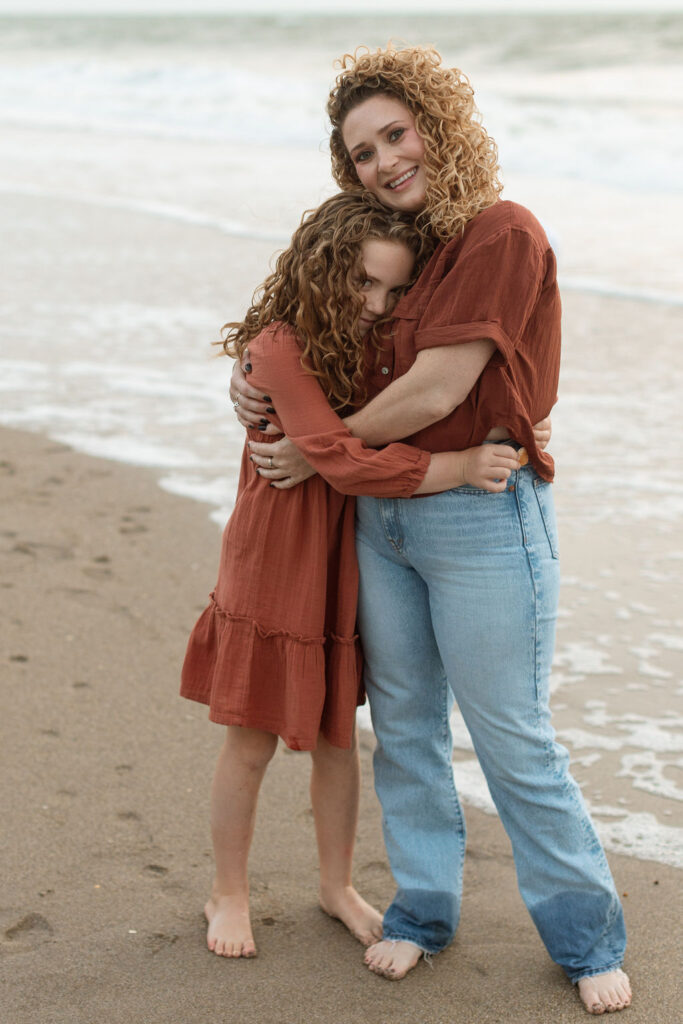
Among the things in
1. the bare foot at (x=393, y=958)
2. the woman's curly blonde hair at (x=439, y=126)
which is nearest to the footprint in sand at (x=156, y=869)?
the bare foot at (x=393, y=958)

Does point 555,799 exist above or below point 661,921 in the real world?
above

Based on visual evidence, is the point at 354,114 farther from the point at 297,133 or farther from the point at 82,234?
the point at 297,133

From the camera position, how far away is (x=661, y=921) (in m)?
2.66

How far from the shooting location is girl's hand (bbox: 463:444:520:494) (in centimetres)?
221

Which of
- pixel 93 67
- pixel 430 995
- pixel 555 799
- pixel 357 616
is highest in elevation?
pixel 93 67

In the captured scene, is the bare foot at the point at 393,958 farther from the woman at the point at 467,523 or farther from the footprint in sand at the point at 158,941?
the footprint in sand at the point at 158,941

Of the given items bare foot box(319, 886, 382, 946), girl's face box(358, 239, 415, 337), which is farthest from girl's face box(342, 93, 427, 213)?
bare foot box(319, 886, 382, 946)

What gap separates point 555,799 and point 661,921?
1.82 ft

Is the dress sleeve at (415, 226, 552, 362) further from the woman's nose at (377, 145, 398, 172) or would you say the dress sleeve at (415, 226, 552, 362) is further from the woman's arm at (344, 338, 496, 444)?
the woman's nose at (377, 145, 398, 172)

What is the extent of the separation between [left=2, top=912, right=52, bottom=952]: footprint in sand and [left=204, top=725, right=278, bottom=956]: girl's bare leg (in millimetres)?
364

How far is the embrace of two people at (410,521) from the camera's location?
86.7 inches

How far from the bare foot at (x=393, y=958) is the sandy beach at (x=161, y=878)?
24 millimetres

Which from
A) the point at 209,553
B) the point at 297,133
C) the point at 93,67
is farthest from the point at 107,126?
the point at 209,553

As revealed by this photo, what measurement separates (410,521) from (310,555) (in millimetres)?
227
